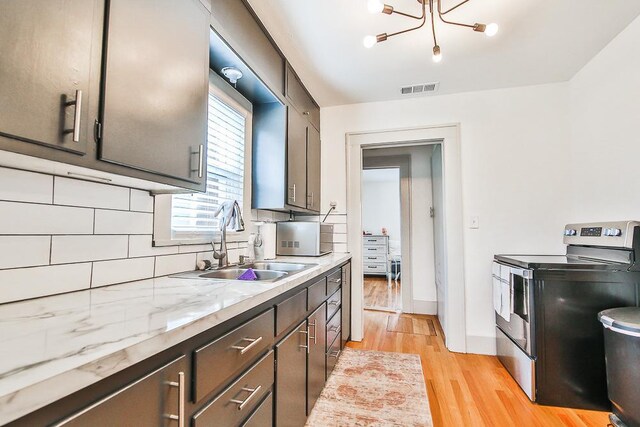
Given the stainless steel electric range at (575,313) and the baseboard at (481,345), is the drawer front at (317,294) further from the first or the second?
the baseboard at (481,345)

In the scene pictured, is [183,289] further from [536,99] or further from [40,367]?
[536,99]

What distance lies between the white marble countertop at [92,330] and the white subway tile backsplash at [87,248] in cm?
13

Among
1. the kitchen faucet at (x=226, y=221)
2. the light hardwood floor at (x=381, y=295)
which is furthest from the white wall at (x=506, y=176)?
the kitchen faucet at (x=226, y=221)

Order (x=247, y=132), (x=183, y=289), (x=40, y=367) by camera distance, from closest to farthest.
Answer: (x=40, y=367) → (x=183, y=289) → (x=247, y=132)

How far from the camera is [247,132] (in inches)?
91.4

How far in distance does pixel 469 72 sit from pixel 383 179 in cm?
493

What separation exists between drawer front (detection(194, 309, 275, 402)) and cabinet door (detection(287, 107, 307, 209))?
51.6 inches

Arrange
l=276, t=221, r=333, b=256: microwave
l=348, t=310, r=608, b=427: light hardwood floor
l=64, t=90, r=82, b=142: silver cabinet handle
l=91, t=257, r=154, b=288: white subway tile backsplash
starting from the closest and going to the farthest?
1. l=64, t=90, r=82, b=142: silver cabinet handle
2. l=91, t=257, r=154, b=288: white subway tile backsplash
3. l=348, t=310, r=608, b=427: light hardwood floor
4. l=276, t=221, r=333, b=256: microwave

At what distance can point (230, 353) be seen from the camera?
938 mm

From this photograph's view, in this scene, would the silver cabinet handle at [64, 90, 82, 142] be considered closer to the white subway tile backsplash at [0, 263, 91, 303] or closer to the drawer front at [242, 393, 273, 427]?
the white subway tile backsplash at [0, 263, 91, 303]

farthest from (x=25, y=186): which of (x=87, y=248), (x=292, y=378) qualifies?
(x=292, y=378)

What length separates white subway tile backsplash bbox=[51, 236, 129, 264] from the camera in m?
→ 1.01

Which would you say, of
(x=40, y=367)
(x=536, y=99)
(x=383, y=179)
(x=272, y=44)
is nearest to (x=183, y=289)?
(x=40, y=367)

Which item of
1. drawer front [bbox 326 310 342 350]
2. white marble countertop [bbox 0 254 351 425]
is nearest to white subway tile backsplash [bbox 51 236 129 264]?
white marble countertop [bbox 0 254 351 425]
